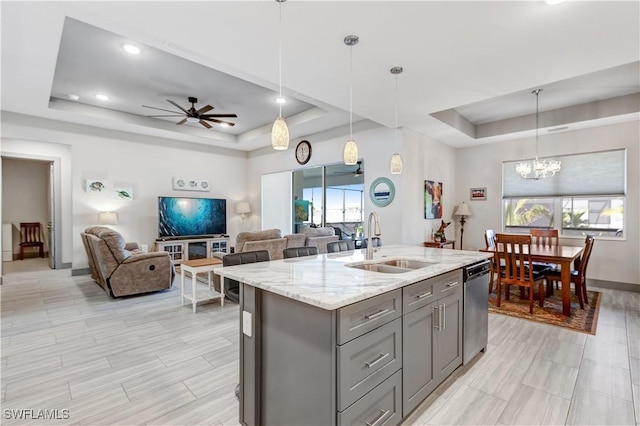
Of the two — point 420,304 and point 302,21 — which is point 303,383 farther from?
point 302,21

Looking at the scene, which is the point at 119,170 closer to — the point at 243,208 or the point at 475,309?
the point at 243,208

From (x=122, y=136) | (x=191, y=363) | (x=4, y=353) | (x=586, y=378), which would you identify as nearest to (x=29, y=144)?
(x=122, y=136)

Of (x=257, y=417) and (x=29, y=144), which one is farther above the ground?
(x=29, y=144)

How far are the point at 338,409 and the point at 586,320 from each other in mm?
3763

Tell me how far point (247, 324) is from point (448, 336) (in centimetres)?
148

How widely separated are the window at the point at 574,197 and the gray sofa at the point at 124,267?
21.2ft

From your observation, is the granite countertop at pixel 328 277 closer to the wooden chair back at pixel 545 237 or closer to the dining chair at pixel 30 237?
the wooden chair back at pixel 545 237

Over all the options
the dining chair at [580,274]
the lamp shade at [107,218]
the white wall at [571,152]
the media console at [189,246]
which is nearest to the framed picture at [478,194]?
the white wall at [571,152]

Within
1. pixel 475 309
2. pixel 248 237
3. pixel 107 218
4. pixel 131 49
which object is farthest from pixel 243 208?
pixel 475 309

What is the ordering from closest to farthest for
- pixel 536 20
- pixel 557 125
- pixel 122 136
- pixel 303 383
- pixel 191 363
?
pixel 303 383 < pixel 536 20 < pixel 191 363 < pixel 557 125 < pixel 122 136

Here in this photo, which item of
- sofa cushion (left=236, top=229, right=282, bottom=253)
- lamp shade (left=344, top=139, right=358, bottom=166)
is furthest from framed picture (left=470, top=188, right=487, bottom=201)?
lamp shade (left=344, top=139, right=358, bottom=166)

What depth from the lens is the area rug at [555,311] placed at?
349cm

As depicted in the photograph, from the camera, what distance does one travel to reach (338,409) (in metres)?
1.43

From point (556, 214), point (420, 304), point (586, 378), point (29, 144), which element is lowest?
point (586, 378)
